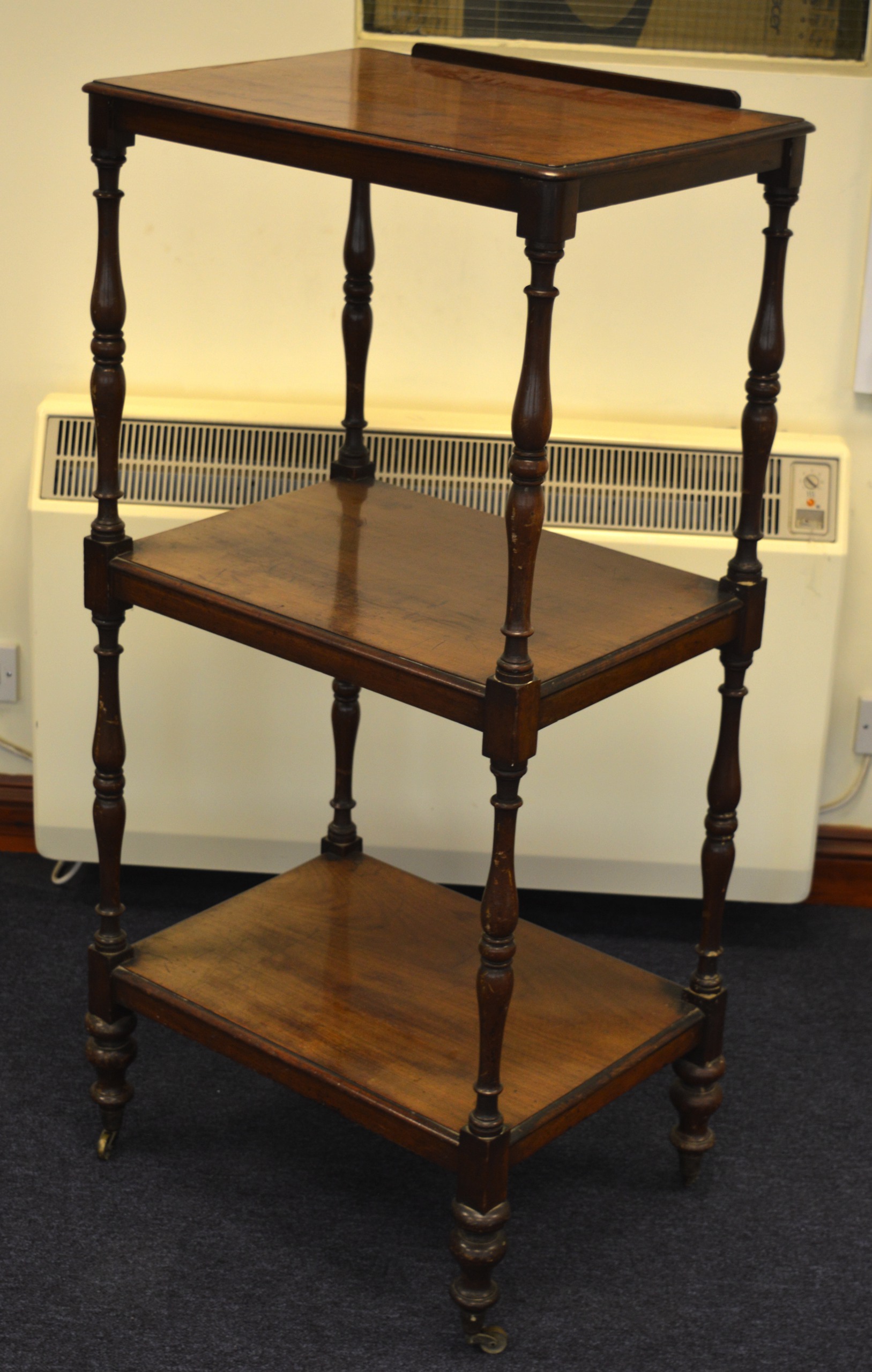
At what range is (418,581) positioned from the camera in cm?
170

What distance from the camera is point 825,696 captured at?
2.29 metres

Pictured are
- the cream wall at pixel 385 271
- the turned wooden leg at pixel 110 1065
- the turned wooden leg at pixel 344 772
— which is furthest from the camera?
the cream wall at pixel 385 271

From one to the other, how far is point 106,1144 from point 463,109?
1243 mm

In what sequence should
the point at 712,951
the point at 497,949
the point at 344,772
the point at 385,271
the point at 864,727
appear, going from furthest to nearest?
the point at 864,727 < the point at 385,271 < the point at 344,772 < the point at 712,951 < the point at 497,949

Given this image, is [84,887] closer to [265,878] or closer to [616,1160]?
[265,878]

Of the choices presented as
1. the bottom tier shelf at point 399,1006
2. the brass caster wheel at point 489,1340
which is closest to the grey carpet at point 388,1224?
the brass caster wheel at point 489,1340

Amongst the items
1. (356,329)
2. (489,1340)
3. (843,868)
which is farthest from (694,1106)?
(356,329)

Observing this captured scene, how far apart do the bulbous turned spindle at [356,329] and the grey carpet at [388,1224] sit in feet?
2.63

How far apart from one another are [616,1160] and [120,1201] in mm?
599

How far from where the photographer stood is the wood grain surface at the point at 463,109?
1.38 meters

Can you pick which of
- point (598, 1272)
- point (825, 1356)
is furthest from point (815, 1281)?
point (598, 1272)

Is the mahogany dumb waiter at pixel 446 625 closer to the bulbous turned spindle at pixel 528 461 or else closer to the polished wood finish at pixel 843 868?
the bulbous turned spindle at pixel 528 461

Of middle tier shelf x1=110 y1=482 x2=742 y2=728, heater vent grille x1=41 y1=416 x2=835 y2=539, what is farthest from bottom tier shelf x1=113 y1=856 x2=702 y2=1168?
heater vent grille x1=41 y1=416 x2=835 y2=539

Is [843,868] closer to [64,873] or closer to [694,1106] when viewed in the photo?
[694,1106]
